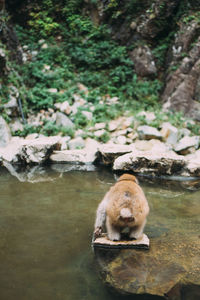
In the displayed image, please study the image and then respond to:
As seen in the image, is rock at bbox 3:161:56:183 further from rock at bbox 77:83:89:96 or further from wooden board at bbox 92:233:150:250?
rock at bbox 77:83:89:96

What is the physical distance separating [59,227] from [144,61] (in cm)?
991

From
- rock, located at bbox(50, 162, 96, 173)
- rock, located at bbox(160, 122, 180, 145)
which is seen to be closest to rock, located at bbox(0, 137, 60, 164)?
rock, located at bbox(50, 162, 96, 173)

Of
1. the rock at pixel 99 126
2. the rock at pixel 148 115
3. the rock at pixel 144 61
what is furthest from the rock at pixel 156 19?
the rock at pixel 99 126

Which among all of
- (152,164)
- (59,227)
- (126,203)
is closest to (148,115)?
(152,164)

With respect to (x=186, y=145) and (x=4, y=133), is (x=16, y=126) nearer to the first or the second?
(x=4, y=133)

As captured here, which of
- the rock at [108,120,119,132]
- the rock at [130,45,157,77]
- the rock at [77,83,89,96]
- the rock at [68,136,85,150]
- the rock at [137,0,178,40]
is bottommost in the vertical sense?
the rock at [68,136,85,150]

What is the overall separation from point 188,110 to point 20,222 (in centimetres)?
824

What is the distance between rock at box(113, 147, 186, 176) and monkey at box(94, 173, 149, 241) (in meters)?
3.54

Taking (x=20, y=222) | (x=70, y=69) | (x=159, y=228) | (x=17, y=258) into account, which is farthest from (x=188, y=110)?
(x=17, y=258)

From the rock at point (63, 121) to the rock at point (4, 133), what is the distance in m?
1.78

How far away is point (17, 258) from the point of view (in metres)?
3.10

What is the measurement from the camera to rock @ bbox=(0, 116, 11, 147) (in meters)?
8.72

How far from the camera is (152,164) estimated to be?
6891 mm

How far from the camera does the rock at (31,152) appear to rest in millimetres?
7664
